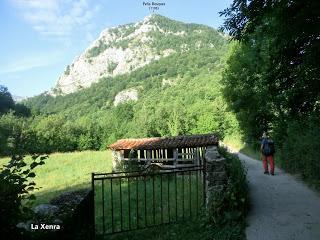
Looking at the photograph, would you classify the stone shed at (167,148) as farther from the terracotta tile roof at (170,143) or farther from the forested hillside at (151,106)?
the forested hillside at (151,106)

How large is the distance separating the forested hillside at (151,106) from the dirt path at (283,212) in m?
4.85

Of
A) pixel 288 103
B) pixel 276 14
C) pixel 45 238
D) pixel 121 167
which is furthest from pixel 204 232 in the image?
pixel 121 167

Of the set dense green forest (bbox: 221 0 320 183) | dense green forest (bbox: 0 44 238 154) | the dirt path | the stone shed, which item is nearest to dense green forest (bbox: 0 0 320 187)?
dense green forest (bbox: 221 0 320 183)

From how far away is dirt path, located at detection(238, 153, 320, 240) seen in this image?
24.6 feet

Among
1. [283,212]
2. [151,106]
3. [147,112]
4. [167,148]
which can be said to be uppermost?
[151,106]

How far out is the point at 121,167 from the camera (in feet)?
82.1

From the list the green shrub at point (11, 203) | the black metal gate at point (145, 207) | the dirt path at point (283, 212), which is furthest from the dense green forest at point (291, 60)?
the green shrub at point (11, 203)

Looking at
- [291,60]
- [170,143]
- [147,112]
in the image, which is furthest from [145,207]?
[147,112]

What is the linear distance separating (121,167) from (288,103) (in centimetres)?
1430

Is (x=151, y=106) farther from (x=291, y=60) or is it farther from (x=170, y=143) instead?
(x=291, y=60)

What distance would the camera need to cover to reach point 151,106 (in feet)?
289

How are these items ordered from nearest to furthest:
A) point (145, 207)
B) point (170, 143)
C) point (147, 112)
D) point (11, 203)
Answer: point (11, 203) < point (145, 207) < point (170, 143) < point (147, 112)

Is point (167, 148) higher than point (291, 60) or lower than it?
lower

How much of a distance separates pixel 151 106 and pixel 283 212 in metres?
79.4
